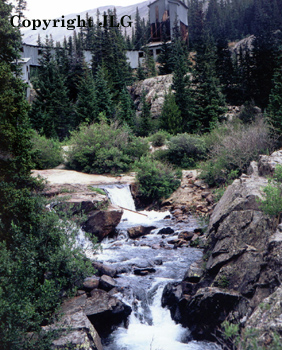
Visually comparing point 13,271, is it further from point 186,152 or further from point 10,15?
point 186,152

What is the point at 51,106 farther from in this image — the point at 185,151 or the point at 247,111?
the point at 247,111

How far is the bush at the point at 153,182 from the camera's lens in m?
23.5

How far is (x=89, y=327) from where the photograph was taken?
8648 mm

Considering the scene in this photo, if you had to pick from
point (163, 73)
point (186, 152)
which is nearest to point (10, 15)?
point (186, 152)

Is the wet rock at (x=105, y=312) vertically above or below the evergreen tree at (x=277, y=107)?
below

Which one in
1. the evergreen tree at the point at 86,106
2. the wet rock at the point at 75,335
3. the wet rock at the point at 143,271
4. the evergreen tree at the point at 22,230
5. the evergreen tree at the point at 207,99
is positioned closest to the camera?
the wet rock at the point at 75,335

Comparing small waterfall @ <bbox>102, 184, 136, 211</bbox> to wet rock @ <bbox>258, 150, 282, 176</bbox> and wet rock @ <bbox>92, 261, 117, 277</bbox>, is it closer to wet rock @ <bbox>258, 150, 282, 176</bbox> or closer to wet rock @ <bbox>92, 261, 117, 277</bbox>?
wet rock @ <bbox>92, 261, 117, 277</bbox>

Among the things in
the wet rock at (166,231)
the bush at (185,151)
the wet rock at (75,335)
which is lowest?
the wet rock at (166,231)

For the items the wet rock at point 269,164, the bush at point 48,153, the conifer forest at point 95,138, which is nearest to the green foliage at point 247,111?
the conifer forest at point 95,138

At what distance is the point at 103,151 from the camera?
26.6 meters

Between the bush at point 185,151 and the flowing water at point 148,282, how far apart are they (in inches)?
Answer: 389

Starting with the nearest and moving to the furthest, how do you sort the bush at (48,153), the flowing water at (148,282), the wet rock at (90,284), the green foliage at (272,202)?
the green foliage at (272,202), the flowing water at (148,282), the wet rock at (90,284), the bush at (48,153)

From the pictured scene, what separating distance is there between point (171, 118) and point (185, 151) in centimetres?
1019

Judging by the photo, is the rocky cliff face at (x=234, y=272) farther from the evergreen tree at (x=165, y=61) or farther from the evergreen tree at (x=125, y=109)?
the evergreen tree at (x=165, y=61)
